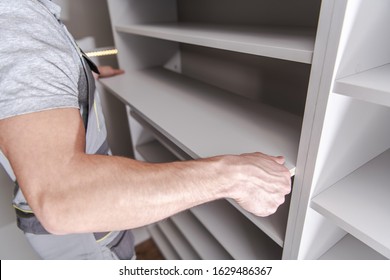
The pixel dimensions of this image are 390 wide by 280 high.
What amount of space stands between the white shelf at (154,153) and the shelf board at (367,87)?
1039 mm

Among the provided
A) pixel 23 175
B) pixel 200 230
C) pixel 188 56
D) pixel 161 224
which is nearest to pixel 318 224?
pixel 23 175

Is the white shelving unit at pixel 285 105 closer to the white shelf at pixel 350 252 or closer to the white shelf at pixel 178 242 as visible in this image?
the white shelf at pixel 350 252

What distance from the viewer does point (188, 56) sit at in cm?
134

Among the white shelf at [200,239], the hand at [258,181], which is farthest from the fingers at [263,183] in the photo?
the white shelf at [200,239]

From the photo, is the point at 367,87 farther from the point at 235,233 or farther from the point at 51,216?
the point at 235,233

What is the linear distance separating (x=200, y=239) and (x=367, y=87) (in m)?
1.04

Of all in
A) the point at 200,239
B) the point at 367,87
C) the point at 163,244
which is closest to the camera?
the point at 367,87

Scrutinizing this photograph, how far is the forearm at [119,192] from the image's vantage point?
42 cm

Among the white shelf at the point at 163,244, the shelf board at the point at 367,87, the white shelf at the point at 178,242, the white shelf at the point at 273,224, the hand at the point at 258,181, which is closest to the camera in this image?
the shelf board at the point at 367,87

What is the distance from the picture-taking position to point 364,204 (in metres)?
0.54

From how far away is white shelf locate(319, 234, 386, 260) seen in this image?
0.69 metres

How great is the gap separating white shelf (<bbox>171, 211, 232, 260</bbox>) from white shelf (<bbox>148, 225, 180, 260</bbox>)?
0.32m

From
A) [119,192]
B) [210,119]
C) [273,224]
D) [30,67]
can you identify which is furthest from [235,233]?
[30,67]

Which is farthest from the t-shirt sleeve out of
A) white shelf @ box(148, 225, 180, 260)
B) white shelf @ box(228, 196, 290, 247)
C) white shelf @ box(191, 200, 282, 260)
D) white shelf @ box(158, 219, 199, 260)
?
white shelf @ box(148, 225, 180, 260)
